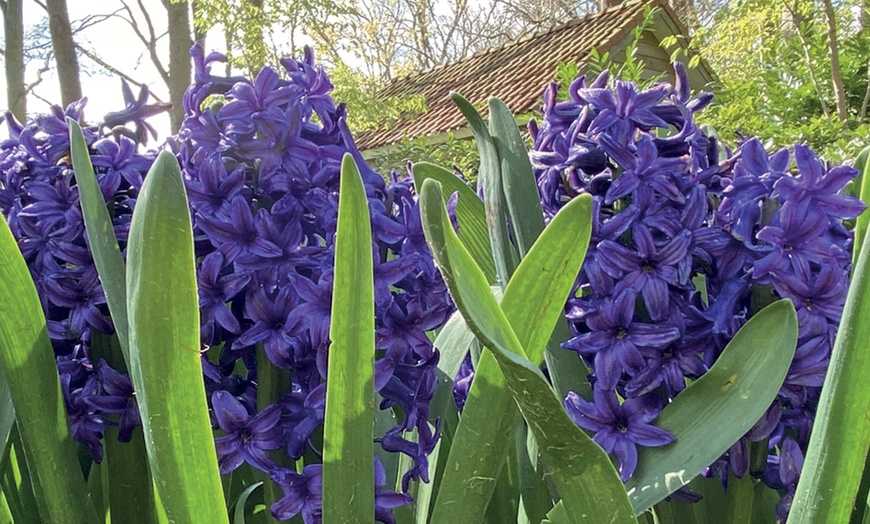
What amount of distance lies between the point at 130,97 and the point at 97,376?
27 centimetres

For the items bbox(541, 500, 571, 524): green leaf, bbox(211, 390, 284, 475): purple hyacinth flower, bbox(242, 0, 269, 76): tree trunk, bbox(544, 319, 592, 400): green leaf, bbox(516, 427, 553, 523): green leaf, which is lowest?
bbox(516, 427, 553, 523): green leaf

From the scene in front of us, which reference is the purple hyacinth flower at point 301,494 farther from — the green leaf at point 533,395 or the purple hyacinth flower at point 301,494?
the green leaf at point 533,395

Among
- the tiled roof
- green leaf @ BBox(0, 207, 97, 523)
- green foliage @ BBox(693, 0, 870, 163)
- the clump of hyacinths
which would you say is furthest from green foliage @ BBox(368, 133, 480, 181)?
Result: the tiled roof

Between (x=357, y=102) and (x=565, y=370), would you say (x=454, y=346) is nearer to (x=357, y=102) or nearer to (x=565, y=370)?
(x=565, y=370)

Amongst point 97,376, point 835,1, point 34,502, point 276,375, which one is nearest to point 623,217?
point 276,375

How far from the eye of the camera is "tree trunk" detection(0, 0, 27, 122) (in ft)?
29.8

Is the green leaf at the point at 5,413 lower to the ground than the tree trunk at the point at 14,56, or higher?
lower

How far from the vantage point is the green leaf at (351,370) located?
441mm

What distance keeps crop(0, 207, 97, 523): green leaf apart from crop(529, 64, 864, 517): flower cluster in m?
0.35

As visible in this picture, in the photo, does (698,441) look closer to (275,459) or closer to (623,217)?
(623,217)

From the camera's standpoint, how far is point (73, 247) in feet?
1.86

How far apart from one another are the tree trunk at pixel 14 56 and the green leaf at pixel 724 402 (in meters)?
9.78

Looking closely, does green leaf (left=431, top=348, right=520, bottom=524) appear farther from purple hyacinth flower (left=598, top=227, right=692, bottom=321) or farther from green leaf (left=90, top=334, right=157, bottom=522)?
green leaf (left=90, top=334, right=157, bottom=522)

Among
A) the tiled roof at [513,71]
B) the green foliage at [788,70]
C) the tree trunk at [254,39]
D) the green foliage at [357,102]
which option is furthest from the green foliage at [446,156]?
the tiled roof at [513,71]
